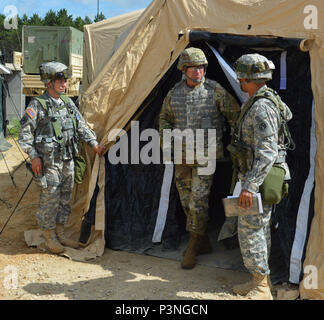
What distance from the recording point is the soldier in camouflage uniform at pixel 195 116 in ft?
13.5

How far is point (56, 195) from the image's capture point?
460 cm

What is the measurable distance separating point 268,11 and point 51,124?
2455 millimetres

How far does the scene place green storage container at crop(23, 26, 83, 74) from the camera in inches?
562

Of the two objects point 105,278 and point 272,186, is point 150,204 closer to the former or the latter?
point 105,278

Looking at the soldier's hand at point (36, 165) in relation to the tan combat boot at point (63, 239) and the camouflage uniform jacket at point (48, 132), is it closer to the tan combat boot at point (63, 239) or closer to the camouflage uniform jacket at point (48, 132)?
the camouflage uniform jacket at point (48, 132)

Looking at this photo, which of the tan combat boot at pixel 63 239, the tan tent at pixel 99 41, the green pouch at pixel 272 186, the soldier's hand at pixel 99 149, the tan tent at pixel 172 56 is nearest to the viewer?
the green pouch at pixel 272 186

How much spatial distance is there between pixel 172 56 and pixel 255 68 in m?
1.29

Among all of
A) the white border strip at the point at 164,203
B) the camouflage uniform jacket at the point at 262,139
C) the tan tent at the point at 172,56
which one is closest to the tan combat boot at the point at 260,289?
the tan tent at the point at 172,56

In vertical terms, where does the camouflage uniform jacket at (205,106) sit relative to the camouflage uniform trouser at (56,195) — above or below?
above

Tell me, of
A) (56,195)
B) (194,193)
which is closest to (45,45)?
(56,195)

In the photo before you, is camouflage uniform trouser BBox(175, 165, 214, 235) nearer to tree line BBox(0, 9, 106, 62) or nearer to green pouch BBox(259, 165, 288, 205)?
green pouch BBox(259, 165, 288, 205)

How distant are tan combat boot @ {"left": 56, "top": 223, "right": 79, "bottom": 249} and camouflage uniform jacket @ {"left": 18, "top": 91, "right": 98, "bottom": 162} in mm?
836

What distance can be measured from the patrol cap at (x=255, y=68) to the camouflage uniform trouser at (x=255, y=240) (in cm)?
105

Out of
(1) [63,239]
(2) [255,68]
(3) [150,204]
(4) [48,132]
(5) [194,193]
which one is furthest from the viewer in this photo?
(3) [150,204]
